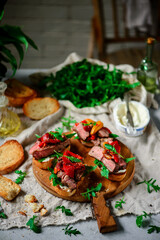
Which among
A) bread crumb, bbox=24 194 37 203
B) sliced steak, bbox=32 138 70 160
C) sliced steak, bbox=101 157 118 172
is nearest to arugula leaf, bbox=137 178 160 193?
sliced steak, bbox=101 157 118 172

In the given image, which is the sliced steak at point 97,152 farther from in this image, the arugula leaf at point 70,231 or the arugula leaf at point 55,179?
the arugula leaf at point 70,231

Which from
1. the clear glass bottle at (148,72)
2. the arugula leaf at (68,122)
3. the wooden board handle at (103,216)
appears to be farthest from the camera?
the clear glass bottle at (148,72)

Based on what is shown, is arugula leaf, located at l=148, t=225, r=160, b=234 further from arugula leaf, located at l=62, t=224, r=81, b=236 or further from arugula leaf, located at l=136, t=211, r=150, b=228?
arugula leaf, located at l=62, t=224, r=81, b=236

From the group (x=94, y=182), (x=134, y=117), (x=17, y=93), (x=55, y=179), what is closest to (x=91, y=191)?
(x=94, y=182)

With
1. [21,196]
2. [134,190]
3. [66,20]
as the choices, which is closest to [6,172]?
[21,196]

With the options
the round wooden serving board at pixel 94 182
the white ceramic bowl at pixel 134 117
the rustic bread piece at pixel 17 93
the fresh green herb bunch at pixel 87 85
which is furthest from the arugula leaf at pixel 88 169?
the rustic bread piece at pixel 17 93

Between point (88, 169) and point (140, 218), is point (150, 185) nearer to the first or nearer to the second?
point (140, 218)
